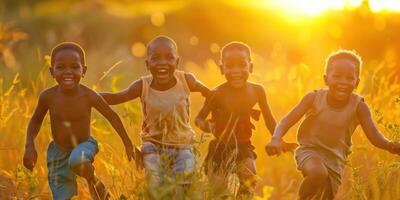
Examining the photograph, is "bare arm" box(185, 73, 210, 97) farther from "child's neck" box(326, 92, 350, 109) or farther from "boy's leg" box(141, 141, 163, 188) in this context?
"child's neck" box(326, 92, 350, 109)

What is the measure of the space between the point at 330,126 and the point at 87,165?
5.51 feet

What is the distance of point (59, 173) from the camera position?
5.54 meters

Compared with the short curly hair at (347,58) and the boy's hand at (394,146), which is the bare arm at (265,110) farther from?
the boy's hand at (394,146)

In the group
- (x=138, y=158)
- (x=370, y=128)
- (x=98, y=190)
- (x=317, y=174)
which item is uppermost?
(x=370, y=128)

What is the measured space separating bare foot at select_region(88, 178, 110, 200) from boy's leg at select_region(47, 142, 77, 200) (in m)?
0.20

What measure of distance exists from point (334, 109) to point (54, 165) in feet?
6.46

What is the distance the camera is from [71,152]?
550 cm

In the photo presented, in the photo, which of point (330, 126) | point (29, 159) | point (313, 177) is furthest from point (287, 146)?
point (29, 159)

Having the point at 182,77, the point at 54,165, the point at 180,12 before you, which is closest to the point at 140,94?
the point at 182,77

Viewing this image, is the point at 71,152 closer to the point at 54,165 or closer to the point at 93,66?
the point at 54,165

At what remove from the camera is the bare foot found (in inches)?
209

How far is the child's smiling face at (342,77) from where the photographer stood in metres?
5.42

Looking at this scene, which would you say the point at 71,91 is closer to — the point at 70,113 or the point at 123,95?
the point at 70,113

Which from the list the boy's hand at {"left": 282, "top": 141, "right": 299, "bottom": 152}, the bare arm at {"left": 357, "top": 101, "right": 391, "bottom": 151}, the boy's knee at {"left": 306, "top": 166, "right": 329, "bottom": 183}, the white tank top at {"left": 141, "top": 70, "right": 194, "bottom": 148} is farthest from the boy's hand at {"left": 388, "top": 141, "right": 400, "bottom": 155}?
the white tank top at {"left": 141, "top": 70, "right": 194, "bottom": 148}
